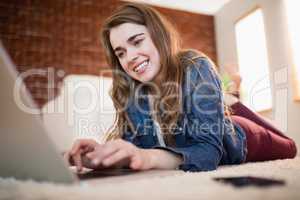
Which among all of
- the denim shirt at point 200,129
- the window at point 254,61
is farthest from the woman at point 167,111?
the window at point 254,61

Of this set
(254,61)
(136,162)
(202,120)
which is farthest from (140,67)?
(254,61)

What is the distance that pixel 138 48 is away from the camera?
2.93ft

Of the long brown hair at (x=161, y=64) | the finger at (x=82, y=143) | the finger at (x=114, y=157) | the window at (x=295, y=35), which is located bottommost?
the finger at (x=114, y=157)

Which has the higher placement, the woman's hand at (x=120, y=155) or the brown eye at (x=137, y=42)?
the brown eye at (x=137, y=42)

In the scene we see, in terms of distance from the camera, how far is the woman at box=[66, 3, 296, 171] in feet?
1.94

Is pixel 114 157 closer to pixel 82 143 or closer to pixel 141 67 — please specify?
pixel 82 143

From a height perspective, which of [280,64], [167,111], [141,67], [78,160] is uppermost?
[280,64]

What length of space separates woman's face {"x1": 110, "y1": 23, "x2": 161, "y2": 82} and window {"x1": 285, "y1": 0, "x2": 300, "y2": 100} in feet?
4.41

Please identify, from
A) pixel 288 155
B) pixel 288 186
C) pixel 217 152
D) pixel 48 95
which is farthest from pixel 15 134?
pixel 48 95

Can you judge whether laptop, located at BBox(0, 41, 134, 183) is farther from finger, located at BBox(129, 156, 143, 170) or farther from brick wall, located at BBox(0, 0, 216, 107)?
brick wall, located at BBox(0, 0, 216, 107)

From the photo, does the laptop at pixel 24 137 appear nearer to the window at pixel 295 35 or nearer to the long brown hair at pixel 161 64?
the long brown hair at pixel 161 64

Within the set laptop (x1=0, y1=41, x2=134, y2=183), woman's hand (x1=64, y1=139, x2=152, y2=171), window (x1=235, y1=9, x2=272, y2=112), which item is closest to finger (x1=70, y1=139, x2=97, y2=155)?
woman's hand (x1=64, y1=139, x2=152, y2=171)

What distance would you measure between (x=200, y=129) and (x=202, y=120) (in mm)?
20

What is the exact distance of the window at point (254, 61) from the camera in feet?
7.35
